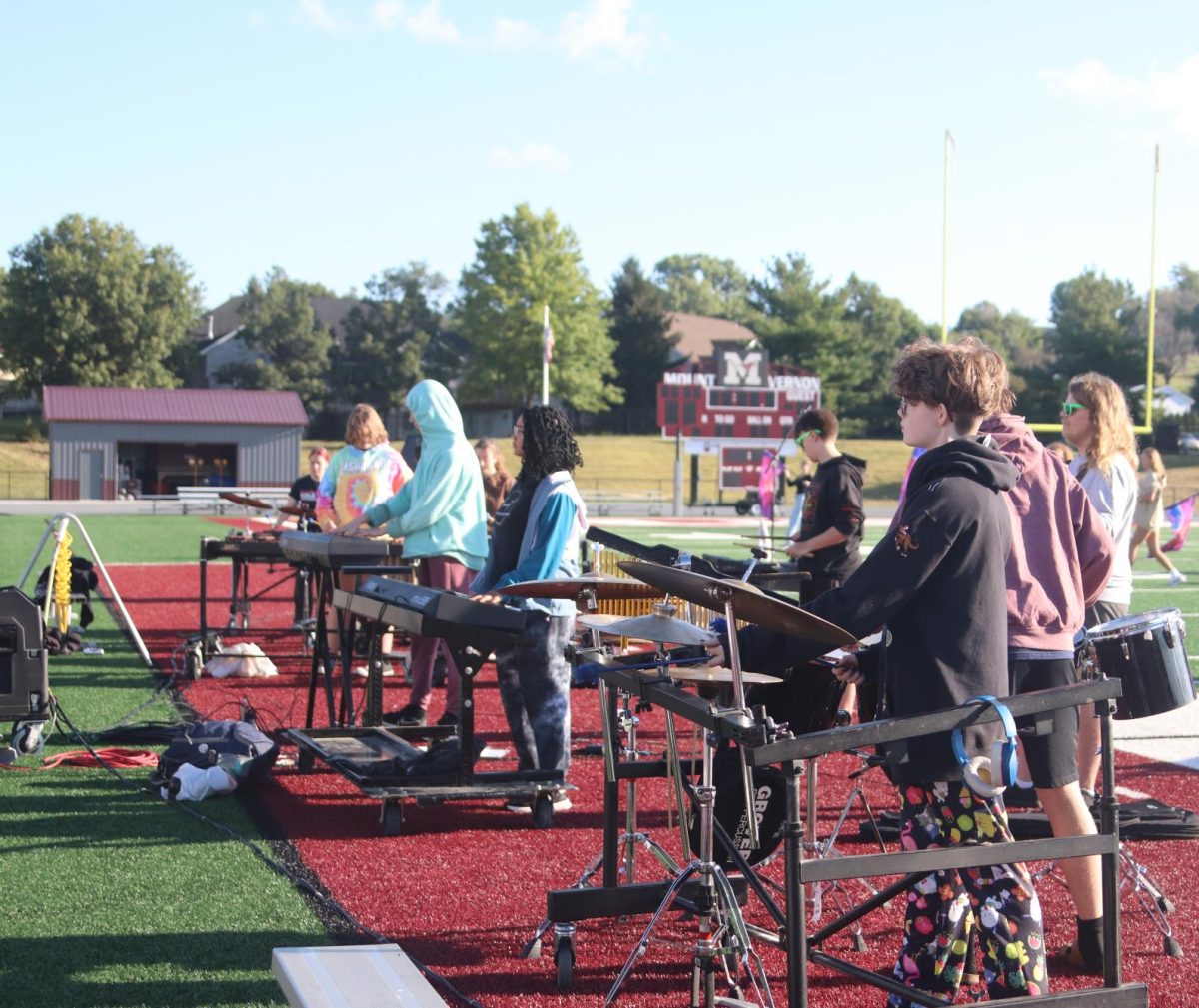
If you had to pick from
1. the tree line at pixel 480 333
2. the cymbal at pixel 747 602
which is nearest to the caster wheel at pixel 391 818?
the cymbal at pixel 747 602

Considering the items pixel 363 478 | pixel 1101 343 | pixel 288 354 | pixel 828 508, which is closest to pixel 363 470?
pixel 363 478

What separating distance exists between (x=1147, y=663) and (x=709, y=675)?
1.85m

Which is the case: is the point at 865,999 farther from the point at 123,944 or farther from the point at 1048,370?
the point at 1048,370

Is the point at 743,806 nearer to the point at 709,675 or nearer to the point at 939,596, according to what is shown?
the point at 709,675

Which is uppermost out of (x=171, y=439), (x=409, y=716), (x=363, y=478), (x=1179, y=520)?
(x=171, y=439)

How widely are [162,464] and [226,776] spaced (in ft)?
180

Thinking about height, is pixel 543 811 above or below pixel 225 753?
below

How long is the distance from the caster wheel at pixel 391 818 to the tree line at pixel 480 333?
64.9 metres

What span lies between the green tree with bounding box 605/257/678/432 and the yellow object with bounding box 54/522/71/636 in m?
73.8

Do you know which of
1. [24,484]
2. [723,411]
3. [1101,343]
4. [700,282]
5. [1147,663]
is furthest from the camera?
[700,282]

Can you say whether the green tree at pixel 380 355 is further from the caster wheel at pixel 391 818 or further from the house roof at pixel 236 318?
the caster wheel at pixel 391 818

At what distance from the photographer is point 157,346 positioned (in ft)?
250

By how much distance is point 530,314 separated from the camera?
77.8 meters

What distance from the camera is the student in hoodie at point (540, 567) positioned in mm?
6352
